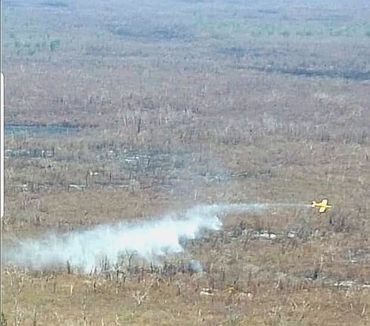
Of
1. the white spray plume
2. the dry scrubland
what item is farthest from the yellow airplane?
the white spray plume

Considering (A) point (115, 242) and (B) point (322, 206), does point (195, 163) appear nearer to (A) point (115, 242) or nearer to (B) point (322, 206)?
(B) point (322, 206)

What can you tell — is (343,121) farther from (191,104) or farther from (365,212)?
(365,212)

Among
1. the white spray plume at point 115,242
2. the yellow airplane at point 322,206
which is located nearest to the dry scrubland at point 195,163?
the yellow airplane at point 322,206

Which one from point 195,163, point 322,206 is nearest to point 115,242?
point 322,206

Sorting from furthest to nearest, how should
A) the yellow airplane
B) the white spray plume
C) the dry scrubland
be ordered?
the yellow airplane, the white spray plume, the dry scrubland

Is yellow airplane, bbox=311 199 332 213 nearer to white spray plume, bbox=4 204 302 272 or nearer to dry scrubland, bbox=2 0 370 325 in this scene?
dry scrubland, bbox=2 0 370 325

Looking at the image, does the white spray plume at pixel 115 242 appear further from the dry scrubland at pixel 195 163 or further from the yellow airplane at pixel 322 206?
the yellow airplane at pixel 322 206
